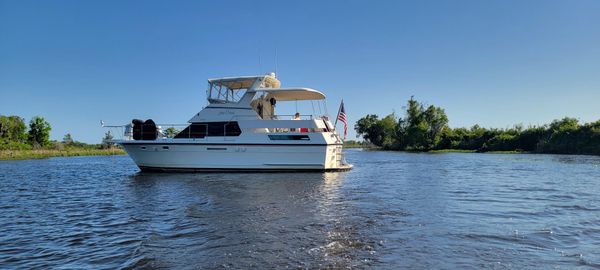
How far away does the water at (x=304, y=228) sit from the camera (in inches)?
253

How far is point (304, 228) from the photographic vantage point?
858cm

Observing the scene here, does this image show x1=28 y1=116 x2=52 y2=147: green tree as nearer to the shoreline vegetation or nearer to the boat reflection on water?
the shoreline vegetation

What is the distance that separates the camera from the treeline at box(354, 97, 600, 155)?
53688mm

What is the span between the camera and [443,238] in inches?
300

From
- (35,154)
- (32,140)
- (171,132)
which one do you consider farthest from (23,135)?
(171,132)

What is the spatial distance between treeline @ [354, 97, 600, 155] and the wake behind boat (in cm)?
4231

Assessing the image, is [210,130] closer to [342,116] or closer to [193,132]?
[193,132]

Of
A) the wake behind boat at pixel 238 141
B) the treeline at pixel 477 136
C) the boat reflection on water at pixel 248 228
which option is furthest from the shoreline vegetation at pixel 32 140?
the treeline at pixel 477 136

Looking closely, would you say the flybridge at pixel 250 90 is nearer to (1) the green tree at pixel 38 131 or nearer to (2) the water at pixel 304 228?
(2) the water at pixel 304 228

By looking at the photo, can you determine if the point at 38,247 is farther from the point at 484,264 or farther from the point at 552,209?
the point at 552,209

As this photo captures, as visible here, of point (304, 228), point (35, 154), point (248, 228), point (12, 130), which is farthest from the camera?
point (12, 130)

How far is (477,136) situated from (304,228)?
240ft

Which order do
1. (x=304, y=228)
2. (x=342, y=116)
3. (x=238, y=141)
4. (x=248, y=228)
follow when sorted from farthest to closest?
(x=342, y=116)
(x=238, y=141)
(x=248, y=228)
(x=304, y=228)

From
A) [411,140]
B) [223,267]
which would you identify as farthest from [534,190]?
[411,140]
